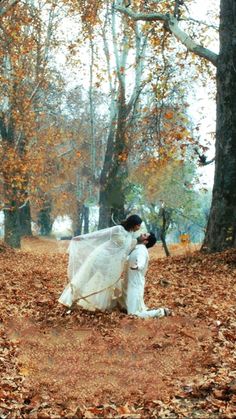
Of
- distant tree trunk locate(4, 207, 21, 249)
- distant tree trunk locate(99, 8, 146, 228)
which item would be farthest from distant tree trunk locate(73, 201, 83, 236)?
distant tree trunk locate(4, 207, 21, 249)

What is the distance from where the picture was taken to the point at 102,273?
10.5 meters

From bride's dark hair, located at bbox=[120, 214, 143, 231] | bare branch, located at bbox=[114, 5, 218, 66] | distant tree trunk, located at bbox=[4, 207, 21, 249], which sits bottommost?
distant tree trunk, located at bbox=[4, 207, 21, 249]

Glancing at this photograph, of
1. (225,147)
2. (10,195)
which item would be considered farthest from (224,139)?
(10,195)

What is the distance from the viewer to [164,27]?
17.4 metres

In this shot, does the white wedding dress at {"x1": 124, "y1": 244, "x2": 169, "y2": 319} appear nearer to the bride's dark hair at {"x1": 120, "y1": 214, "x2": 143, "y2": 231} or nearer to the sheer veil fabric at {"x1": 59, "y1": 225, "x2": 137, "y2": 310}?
the sheer veil fabric at {"x1": 59, "y1": 225, "x2": 137, "y2": 310}

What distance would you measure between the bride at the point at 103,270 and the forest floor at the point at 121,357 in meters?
0.27

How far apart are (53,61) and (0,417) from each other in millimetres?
33411

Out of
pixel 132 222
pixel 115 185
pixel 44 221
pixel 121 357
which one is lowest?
pixel 44 221

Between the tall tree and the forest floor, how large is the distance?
2.95 m

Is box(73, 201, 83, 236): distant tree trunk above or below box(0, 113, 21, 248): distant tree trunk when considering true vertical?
below

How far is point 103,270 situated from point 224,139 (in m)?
7.04

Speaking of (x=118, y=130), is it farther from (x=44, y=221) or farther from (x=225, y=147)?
(x=44, y=221)

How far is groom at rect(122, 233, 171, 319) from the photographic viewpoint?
10.3 m

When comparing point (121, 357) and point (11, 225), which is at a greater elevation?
point (121, 357)
